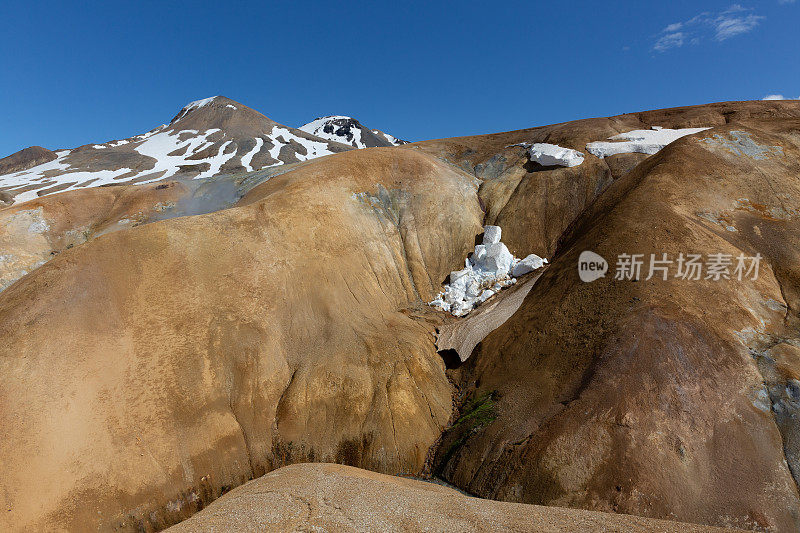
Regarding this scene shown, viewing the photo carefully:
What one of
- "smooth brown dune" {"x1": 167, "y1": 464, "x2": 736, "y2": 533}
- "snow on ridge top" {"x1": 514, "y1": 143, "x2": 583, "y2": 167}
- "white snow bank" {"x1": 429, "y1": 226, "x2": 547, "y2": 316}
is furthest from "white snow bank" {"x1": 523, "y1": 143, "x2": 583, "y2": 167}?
"smooth brown dune" {"x1": 167, "y1": 464, "x2": 736, "y2": 533}

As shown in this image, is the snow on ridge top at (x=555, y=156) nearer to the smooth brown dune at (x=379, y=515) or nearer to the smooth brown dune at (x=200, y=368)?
the smooth brown dune at (x=200, y=368)

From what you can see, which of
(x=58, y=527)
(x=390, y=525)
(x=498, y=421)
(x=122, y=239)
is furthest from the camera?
(x=122, y=239)

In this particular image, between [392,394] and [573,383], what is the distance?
6373mm

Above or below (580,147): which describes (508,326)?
below

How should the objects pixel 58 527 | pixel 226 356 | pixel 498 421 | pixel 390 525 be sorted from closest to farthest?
pixel 390 525 → pixel 58 527 → pixel 498 421 → pixel 226 356

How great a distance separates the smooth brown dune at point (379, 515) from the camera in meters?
6.63

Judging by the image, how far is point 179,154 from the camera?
83375mm

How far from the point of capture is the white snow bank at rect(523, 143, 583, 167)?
81.5ft

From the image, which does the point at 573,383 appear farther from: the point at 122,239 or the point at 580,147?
the point at 580,147


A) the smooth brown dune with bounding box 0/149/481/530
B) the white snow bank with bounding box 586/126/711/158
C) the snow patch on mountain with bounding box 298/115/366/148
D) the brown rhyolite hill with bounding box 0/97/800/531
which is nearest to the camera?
the brown rhyolite hill with bounding box 0/97/800/531

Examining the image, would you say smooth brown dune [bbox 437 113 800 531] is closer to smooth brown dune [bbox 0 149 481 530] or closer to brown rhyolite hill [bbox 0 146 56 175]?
smooth brown dune [bbox 0 149 481 530]

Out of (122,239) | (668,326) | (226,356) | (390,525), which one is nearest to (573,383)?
(668,326)

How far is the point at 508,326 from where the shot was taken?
53.1ft

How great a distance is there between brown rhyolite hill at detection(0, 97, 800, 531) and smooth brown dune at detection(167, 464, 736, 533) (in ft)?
10.6
